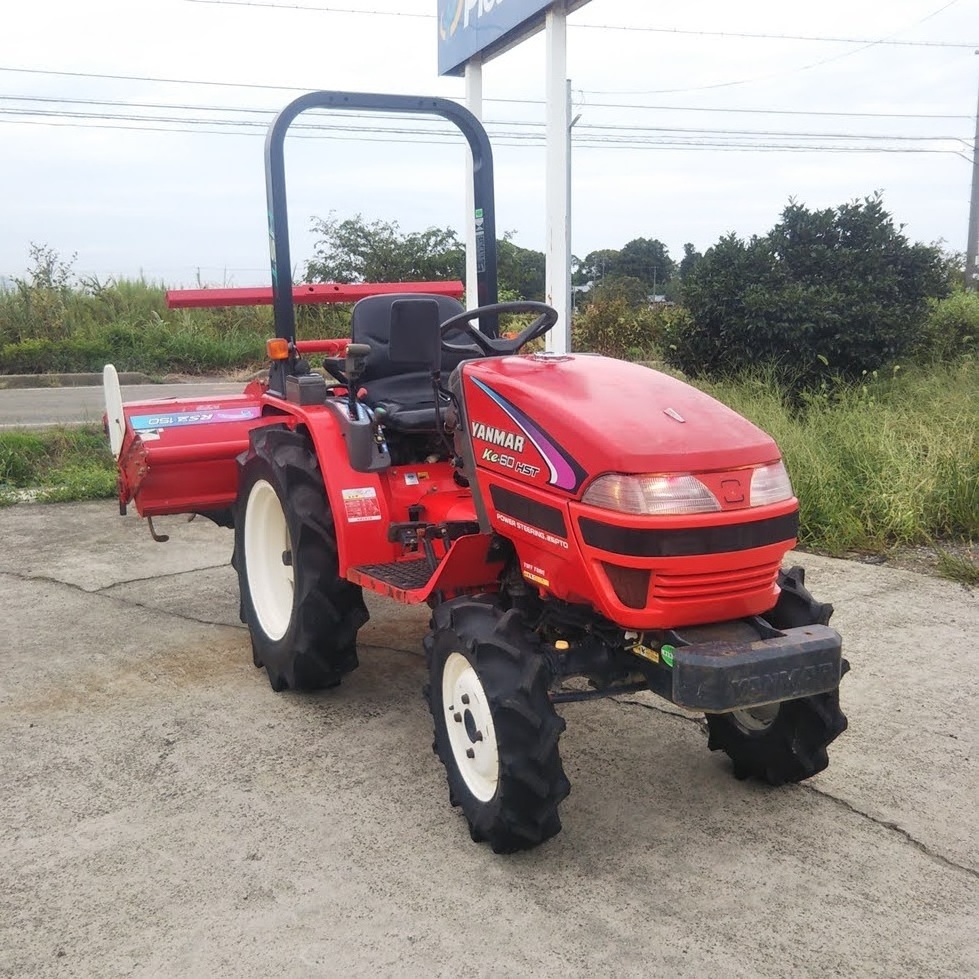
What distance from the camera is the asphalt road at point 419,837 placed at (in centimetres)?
231

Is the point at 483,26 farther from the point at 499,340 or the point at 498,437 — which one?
the point at 498,437

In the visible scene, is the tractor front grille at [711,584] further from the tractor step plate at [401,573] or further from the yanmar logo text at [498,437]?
the tractor step plate at [401,573]

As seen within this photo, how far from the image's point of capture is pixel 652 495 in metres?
2.46

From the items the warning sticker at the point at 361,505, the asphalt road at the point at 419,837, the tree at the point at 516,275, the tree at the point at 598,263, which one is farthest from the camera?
the tree at the point at 598,263

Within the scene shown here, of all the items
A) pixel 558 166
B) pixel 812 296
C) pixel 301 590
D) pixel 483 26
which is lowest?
pixel 301 590

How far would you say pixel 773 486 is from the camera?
103 inches

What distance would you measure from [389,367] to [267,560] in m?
0.98

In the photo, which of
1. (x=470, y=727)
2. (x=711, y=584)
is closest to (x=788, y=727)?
(x=711, y=584)

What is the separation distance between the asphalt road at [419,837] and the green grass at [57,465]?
3.03m

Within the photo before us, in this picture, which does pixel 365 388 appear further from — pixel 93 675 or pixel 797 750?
pixel 797 750

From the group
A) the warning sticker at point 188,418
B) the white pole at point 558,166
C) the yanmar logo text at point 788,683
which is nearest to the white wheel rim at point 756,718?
the yanmar logo text at point 788,683

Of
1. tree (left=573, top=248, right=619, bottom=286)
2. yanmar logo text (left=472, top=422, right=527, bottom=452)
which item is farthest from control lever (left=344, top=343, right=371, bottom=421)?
tree (left=573, top=248, right=619, bottom=286)

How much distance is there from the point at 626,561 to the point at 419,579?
96 cm

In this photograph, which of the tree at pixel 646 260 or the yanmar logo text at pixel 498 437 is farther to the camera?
the tree at pixel 646 260
